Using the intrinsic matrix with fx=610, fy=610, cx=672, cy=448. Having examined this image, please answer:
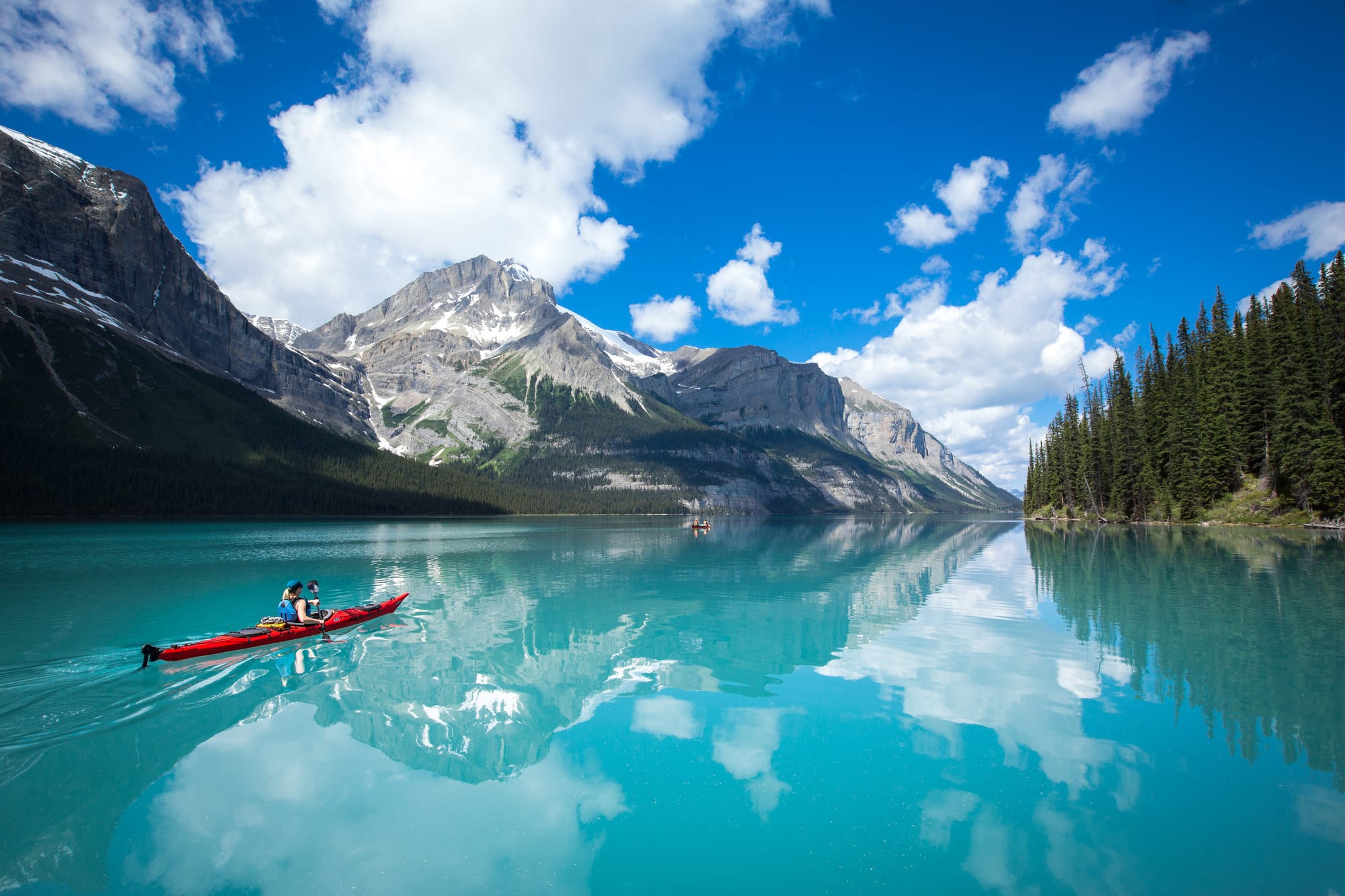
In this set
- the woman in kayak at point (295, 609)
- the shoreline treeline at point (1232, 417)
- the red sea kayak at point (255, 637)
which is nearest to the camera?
the red sea kayak at point (255, 637)

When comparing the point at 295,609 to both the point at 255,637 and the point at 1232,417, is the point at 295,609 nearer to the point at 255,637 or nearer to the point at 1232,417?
the point at 255,637

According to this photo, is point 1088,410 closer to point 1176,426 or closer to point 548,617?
point 1176,426

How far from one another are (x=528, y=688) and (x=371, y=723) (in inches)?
193

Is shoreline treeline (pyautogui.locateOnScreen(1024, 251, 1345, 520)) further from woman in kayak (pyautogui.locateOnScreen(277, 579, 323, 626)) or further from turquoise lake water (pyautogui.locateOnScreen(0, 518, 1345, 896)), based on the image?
woman in kayak (pyautogui.locateOnScreen(277, 579, 323, 626))

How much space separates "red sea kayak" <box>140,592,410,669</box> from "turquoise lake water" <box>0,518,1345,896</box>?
70 cm

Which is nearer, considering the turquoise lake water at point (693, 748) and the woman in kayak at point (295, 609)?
the turquoise lake water at point (693, 748)

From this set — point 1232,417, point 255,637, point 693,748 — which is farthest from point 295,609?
point 1232,417

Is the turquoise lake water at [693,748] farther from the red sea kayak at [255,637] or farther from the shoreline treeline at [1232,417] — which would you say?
the shoreline treeline at [1232,417]

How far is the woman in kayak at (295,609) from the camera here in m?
27.3

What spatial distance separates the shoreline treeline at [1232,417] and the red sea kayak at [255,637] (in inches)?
3411

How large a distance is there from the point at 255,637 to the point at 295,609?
7.62 ft

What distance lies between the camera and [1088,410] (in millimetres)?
126375

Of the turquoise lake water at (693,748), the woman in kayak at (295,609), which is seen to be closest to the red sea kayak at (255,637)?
the woman in kayak at (295,609)

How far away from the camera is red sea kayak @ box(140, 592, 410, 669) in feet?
74.7
